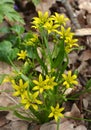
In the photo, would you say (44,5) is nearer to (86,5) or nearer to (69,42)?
(86,5)

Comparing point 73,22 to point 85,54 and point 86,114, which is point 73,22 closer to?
point 85,54

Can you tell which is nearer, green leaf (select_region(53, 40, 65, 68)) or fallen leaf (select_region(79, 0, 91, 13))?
green leaf (select_region(53, 40, 65, 68))

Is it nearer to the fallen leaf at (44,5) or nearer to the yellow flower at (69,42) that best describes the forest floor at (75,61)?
the fallen leaf at (44,5)

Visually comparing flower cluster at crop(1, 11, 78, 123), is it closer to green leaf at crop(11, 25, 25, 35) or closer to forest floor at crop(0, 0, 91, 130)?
forest floor at crop(0, 0, 91, 130)

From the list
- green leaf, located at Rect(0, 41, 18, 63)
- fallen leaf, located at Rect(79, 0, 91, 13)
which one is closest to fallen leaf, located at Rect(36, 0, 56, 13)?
fallen leaf, located at Rect(79, 0, 91, 13)

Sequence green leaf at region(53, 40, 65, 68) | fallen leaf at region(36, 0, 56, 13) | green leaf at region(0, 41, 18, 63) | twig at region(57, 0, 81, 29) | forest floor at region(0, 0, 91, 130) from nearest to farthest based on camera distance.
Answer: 1. green leaf at region(53, 40, 65, 68)
2. forest floor at region(0, 0, 91, 130)
3. green leaf at region(0, 41, 18, 63)
4. twig at region(57, 0, 81, 29)
5. fallen leaf at region(36, 0, 56, 13)

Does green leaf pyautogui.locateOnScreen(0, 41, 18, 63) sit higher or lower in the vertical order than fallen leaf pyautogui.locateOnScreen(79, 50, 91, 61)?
higher

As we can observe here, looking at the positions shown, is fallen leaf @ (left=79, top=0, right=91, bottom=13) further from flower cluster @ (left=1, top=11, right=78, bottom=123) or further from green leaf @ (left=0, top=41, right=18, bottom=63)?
flower cluster @ (left=1, top=11, right=78, bottom=123)

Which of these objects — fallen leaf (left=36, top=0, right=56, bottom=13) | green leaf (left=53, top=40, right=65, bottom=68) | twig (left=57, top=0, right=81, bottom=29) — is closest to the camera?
green leaf (left=53, top=40, right=65, bottom=68)

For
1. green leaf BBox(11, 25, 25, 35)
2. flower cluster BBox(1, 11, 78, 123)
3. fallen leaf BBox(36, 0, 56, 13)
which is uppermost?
fallen leaf BBox(36, 0, 56, 13)

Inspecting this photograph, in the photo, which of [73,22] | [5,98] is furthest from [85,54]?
[5,98]

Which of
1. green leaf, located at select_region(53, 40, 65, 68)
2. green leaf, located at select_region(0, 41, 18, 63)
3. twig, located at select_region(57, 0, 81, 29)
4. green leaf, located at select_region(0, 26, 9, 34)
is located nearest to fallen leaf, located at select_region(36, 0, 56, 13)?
twig, located at select_region(57, 0, 81, 29)

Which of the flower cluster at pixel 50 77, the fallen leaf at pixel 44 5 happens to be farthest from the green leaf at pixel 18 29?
the flower cluster at pixel 50 77
